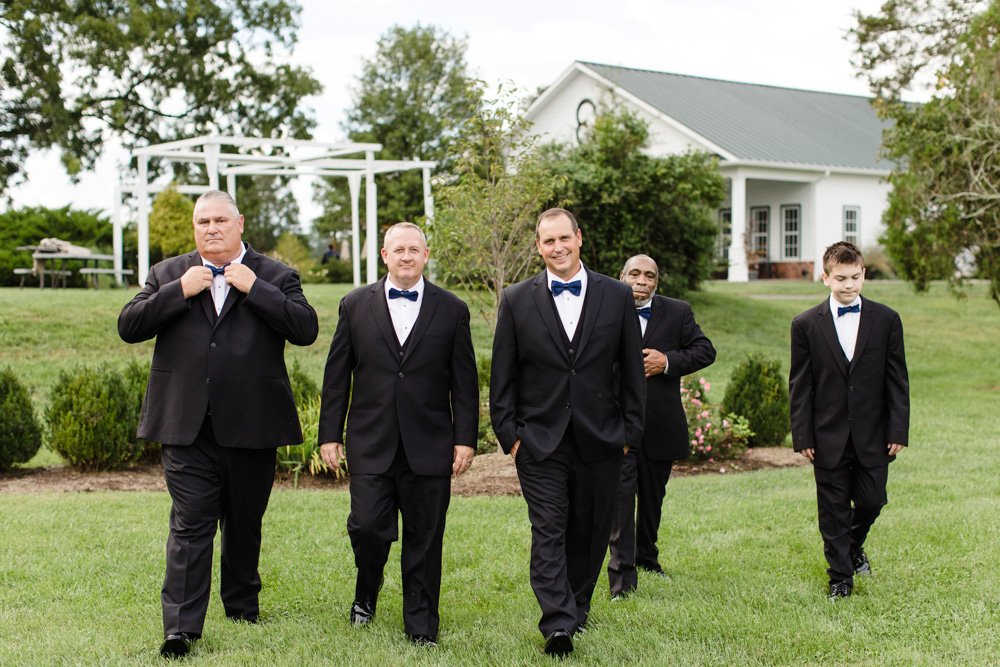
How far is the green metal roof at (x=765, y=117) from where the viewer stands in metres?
34.6

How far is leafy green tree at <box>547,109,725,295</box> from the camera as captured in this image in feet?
72.1

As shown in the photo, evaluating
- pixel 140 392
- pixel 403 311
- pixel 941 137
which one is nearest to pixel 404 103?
pixel 941 137

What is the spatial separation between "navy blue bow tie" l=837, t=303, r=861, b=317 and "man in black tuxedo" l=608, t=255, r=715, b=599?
806 millimetres

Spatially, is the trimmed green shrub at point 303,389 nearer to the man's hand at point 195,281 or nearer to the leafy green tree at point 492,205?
the leafy green tree at point 492,205

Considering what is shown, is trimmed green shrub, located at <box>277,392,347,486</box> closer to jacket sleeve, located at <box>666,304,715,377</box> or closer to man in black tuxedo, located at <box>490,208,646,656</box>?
jacket sleeve, located at <box>666,304,715,377</box>

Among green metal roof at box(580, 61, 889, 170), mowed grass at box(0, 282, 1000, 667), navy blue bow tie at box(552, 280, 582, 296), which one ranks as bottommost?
mowed grass at box(0, 282, 1000, 667)

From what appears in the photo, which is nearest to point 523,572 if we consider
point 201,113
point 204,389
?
point 204,389

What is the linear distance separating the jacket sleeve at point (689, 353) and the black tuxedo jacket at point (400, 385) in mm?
1541

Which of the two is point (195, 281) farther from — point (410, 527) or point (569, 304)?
point (569, 304)

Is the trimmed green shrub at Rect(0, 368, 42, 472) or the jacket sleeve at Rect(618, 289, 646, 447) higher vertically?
the jacket sleeve at Rect(618, 289, 646, 447)

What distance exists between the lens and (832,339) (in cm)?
629

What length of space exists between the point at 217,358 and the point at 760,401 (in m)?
8.17

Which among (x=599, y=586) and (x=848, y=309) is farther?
(x=599, y=586)

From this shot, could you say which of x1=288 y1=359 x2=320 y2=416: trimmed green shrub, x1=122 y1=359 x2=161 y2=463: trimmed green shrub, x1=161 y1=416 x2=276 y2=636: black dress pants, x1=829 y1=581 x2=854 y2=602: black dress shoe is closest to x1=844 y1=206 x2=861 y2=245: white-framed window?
x1=288 y1=359 x2=320 y2=416: trimmed green shrub
